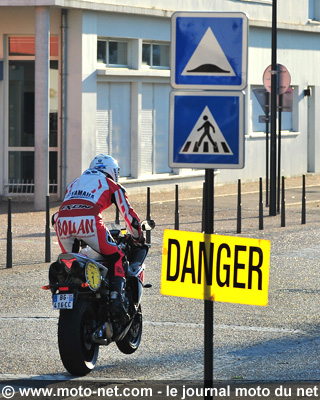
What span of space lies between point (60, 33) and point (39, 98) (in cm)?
238

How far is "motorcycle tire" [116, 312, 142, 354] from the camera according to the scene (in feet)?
30.1

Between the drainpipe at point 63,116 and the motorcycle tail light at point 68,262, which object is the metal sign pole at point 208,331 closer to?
the motorcycle tail light at point 68,262

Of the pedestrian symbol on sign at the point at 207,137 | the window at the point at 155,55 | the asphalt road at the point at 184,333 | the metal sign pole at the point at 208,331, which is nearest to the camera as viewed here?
the metal sign pole at the point at 208,331

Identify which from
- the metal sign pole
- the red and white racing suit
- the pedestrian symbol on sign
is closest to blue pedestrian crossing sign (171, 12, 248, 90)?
the pedestrian symbol on sign

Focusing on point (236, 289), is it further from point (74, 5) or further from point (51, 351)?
point (74, 5)

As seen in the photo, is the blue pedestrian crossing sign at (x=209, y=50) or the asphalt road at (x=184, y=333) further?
the asphalt road at (x=184, y=333)

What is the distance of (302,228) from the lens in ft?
65.9

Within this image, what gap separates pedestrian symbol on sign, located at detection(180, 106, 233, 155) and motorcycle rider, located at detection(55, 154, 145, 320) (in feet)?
6.98

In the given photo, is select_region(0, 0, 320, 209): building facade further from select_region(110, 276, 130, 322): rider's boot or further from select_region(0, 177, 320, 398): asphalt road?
select_region(110, 276, 130, 322): rider's boot

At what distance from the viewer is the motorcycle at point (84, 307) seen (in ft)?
27.0

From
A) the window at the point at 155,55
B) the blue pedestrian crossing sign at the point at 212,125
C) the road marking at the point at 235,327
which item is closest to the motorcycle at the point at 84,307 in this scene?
the road marking at the point at 235,327

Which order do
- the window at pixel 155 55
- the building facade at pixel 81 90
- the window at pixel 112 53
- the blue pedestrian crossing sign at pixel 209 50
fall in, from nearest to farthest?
the blue pedestrian crossing sign at pixel 209 50, the building facade at pixel 81 90, the window at pixel 112 53, the window at pixel 155 55

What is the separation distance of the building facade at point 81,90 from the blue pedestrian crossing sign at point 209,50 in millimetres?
17072

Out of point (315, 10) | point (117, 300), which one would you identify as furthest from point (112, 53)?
point (117, 300)
